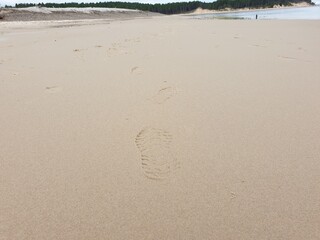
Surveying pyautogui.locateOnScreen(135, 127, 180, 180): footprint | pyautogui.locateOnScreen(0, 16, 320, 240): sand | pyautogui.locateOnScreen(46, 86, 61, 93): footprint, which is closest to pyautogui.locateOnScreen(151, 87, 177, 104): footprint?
pyautogui.locateOnScreen(0, 16, 320, 240): sand

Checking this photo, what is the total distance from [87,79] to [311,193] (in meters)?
2.17

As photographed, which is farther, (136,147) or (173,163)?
(136,147)

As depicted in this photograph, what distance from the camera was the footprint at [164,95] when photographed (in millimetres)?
2289

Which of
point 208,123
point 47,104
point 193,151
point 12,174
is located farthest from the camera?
point 47,104

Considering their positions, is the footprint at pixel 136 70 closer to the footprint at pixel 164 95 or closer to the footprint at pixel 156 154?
the footprint at pixel 164 95

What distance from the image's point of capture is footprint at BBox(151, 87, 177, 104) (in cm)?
229

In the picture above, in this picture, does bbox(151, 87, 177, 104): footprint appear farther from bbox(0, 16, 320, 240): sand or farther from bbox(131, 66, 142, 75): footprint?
bbox(131, 66, 142, 75): footprint

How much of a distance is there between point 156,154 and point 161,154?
3 centimetres

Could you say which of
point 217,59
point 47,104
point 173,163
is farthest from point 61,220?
point 217,59

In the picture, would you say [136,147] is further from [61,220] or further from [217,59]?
[217,59]

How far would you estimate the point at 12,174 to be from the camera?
1.38 meters

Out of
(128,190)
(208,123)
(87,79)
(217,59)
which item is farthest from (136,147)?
(217,59)

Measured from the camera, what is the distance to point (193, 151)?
1565 mm

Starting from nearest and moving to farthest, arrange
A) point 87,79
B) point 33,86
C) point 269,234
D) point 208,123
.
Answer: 1. point 269,234
2. point 208,123
3. point 33,86
4. point 87,79
